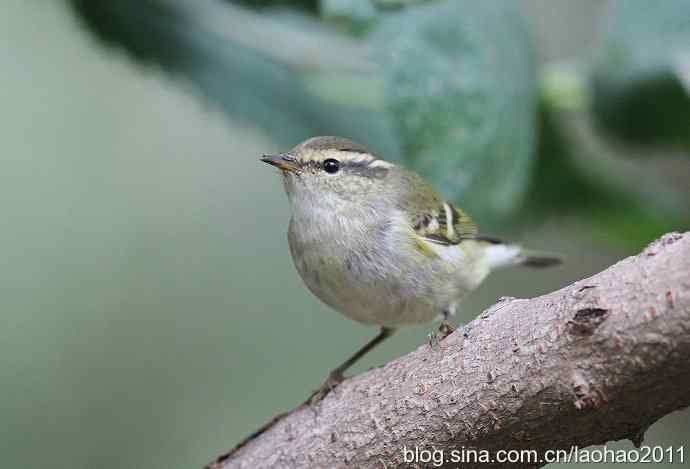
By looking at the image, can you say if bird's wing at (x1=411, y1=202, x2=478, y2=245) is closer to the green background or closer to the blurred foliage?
the blurred foliage

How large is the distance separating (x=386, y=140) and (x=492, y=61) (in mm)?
707

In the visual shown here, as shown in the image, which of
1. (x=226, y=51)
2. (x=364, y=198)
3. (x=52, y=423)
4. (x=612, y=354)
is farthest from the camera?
(x=52, y=423)

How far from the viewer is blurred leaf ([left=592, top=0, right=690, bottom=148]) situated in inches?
106

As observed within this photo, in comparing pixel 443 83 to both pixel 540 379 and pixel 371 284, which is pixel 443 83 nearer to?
pixel 371 284

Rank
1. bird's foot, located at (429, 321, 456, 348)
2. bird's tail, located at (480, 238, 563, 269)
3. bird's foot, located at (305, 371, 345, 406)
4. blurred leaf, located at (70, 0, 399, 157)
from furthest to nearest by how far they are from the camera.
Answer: bird's tail, located at (480, 238, 563, 269)
blurred leaf, located at (70, 0, 399, 157)
bird's foot, located at (305, 371, 345, 406)
bird's foot, located at (429, 321, 456, 348)

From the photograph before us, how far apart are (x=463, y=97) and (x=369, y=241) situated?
1.87 ft

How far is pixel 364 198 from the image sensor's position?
8.72 ft

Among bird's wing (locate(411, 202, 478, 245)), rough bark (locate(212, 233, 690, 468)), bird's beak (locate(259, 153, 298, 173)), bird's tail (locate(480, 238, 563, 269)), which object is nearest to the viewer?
rough bark (locate(212, 233, 690, 468))

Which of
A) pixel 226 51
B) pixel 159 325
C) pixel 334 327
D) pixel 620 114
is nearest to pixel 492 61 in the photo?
pixel 620 114

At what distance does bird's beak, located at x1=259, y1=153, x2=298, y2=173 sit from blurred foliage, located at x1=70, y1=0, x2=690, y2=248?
0.34 meters

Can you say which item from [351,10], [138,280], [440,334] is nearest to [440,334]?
[440,334]

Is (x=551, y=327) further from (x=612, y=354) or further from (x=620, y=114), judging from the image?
(x=620, y=114)

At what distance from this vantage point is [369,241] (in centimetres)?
249

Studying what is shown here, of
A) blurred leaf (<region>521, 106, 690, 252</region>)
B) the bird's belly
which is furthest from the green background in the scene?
the bird's belly
